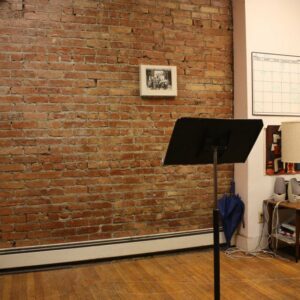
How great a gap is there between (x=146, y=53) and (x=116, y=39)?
0.31 metres

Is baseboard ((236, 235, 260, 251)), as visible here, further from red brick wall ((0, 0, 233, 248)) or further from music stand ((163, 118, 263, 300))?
music stand ((163, 118, 263, 300))

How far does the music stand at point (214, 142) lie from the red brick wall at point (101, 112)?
146 centimetres

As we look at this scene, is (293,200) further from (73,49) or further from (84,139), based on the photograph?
(73,49)

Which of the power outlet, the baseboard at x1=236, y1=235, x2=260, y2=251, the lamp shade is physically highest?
the lamp shade

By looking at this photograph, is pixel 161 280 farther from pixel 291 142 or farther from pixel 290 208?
pixel 291 142

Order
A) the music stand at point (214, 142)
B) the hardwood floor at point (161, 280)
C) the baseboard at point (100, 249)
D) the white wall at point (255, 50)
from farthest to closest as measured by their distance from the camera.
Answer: the white wall at point (255, 50) < the baseboard at point (100, 249) < the hardwood floor at point (161, 280) < the music stand at point (214, 142)

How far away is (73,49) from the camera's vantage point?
345cm

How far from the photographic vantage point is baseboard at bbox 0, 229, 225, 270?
10.8ft

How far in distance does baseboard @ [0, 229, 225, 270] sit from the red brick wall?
0.07 m

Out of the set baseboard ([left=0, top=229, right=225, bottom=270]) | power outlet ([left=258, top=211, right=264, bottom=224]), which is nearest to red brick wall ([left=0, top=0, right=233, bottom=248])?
baseboard ([left=0, top=229, right=225, bottom=270])

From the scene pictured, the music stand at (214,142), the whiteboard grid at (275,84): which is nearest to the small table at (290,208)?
the whiteboard grid at (275,84)

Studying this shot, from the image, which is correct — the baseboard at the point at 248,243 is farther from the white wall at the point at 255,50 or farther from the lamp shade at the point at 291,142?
the lamp shade at the point at 291,142

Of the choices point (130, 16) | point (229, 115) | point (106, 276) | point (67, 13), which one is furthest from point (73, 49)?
point (106, 276)

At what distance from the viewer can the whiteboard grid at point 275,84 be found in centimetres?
377
